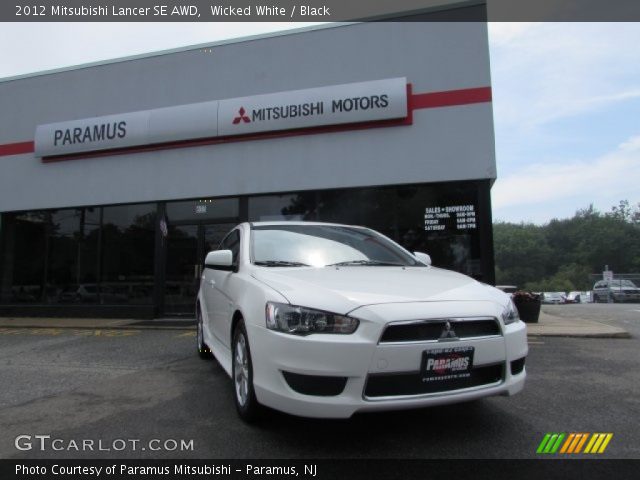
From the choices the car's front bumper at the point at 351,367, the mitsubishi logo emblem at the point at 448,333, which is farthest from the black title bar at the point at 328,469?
the mitsubishi logo emblem at the point at 448,333

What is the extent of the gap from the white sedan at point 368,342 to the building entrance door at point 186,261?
8.26 metres

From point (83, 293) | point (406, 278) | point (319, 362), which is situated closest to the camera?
point (319, 362)

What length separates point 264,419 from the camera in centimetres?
346

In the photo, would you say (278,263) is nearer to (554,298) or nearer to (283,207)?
(283,207)

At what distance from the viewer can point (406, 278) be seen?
3.67 metres

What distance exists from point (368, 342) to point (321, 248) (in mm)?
1691

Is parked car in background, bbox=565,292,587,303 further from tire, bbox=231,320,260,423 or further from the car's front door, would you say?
tire, bbox=231,320,260,423

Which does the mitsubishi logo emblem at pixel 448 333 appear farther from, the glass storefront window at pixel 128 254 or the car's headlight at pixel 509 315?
the glass storefront window at pixel 128 254

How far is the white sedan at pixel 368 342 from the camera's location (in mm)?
2883

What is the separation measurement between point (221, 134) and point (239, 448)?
31.1ft

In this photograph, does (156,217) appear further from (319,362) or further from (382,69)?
(319,362)

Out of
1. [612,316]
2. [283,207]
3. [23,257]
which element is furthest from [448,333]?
[23,257]

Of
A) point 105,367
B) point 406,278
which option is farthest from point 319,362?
point 105,367

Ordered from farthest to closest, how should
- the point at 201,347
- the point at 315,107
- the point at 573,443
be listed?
the point at 315,107 < the point at 201,347 < the point at 573,443
